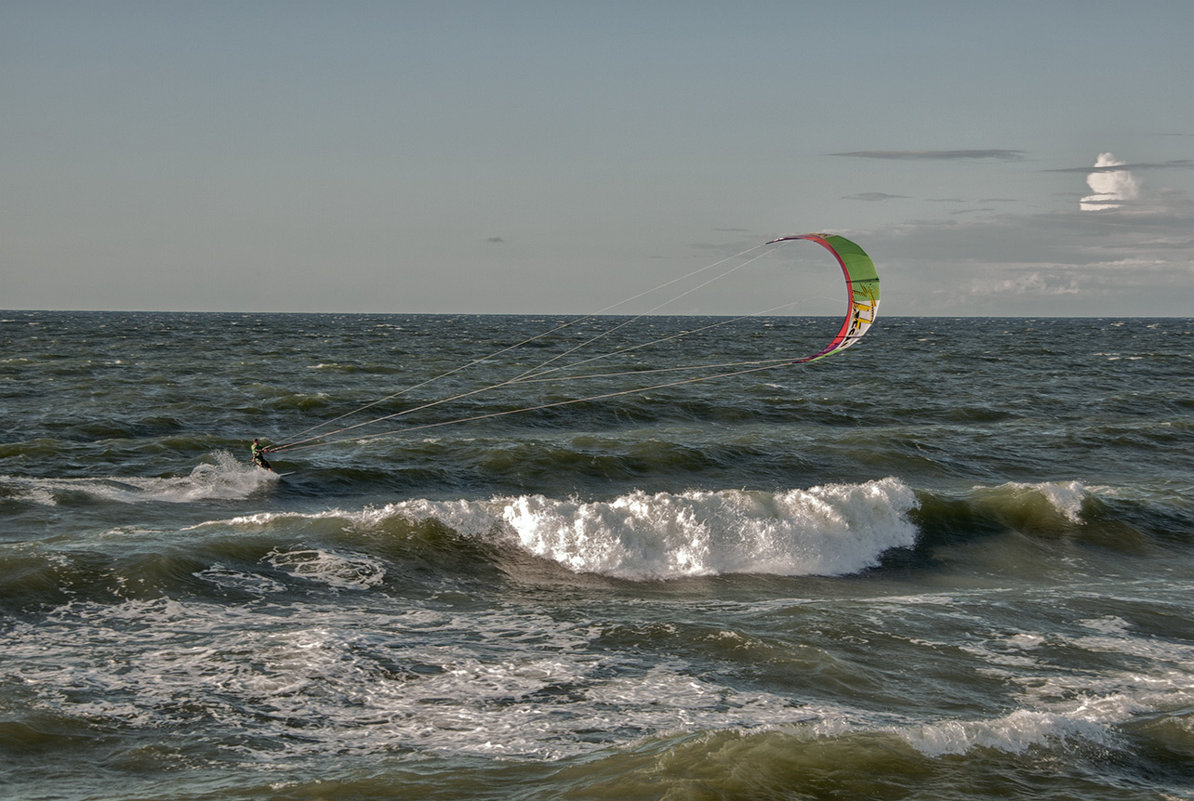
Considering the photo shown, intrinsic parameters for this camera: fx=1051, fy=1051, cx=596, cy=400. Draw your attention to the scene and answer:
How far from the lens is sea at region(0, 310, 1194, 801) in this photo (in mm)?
9000

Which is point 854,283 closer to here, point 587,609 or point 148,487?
point 587,609

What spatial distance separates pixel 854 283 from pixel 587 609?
27.4 feet

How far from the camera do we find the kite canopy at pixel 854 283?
1864 centimetres

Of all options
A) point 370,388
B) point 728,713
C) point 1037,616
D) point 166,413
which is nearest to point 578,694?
point 728,713

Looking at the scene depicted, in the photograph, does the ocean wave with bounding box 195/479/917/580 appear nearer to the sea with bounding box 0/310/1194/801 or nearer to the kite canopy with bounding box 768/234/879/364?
the sea with bounding box 0/310/1194/801

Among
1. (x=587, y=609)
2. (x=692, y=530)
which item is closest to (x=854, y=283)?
(x=692, y=530)

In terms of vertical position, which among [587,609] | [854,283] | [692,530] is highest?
[854,283]

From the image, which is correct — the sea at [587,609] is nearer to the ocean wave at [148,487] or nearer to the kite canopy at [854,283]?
the ocean wave at [148,487]

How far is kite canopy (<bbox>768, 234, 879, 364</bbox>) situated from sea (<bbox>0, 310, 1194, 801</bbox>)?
3110 millimetres

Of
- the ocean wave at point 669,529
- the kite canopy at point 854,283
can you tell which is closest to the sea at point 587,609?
the ocean wave at point 669,529

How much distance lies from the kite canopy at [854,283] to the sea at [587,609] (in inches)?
122

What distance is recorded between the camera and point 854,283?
1886cm

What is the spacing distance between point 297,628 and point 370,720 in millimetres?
3063

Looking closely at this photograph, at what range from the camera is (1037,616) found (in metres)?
13.8
